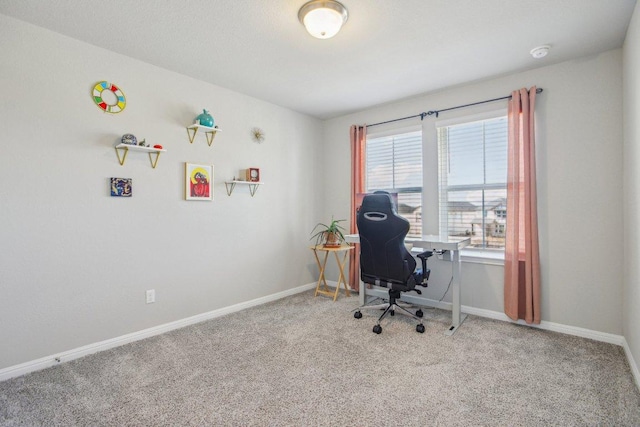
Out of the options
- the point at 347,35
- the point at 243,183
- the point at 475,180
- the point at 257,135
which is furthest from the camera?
the point at 257,135

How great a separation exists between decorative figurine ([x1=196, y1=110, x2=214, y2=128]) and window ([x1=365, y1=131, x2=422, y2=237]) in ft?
6.65

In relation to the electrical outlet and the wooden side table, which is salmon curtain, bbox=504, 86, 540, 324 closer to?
the wooden side table

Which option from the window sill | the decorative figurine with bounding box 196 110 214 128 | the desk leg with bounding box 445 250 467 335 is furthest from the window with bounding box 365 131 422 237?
the decorative figurine with bounding box 196 110 214 128

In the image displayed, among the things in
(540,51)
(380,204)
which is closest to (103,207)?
(380,204)

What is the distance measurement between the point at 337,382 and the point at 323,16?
235 cm

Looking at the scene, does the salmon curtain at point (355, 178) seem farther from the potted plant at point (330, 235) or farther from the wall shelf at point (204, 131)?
the wall shelf at point (204, 131)

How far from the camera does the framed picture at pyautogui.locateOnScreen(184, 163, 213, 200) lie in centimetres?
302

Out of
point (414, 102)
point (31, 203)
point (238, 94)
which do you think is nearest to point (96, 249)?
point (31, 203)

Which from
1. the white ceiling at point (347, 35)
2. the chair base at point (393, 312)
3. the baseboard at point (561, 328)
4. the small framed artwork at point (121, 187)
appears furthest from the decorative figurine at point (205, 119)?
the baseboard at point (561, 328)

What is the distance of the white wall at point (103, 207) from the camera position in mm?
2145

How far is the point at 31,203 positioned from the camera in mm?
2191

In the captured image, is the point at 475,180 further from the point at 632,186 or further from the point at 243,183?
the point at 243,183

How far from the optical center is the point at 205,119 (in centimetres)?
297

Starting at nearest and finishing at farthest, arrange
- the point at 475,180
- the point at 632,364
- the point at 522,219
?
1. the point at 632,364
2. the point at 522,219
3. the point at 475,180
